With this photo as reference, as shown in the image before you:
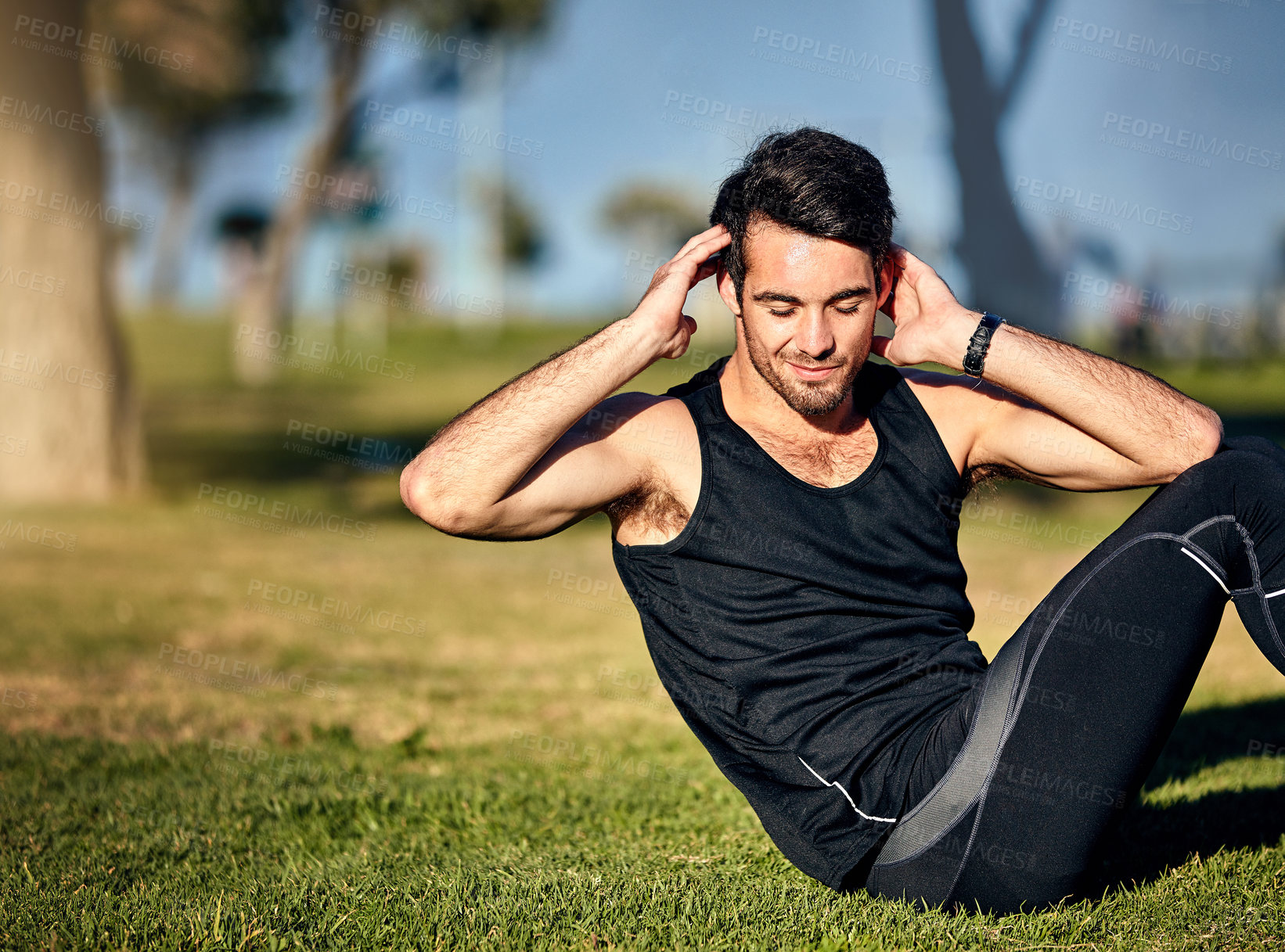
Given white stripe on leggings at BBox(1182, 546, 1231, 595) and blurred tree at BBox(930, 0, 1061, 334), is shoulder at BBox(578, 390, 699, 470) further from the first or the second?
blurred tree at BBox(930, 0, 1061, 334)

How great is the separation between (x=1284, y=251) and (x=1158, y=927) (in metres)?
23.8

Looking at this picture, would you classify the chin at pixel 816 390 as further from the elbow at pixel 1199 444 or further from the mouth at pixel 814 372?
the elbow at pixel 1199 444

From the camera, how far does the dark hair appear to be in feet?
10.6

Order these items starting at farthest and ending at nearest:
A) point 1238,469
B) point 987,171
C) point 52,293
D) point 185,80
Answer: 1. point 185,80
2. point 987,171
3. point 52,293
4. point 1238,469

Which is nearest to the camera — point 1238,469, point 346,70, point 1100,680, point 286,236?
point 1100,680

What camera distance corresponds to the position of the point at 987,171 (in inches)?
562

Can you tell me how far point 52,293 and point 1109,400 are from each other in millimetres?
12565

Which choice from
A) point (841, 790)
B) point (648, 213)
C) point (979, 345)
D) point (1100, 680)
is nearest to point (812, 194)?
point (979, 345)

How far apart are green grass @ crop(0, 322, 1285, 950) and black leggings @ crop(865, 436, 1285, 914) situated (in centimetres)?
29

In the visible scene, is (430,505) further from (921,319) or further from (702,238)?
(921,319)

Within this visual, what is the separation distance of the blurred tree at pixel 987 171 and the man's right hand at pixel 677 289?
1065 centimetres

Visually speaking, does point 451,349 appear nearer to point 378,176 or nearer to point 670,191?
point 378,176

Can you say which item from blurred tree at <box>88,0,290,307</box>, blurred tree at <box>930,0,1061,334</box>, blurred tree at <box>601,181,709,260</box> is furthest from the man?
blurred tree at <box>601,181,709,260</box>

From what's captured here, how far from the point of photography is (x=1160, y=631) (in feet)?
9.27
